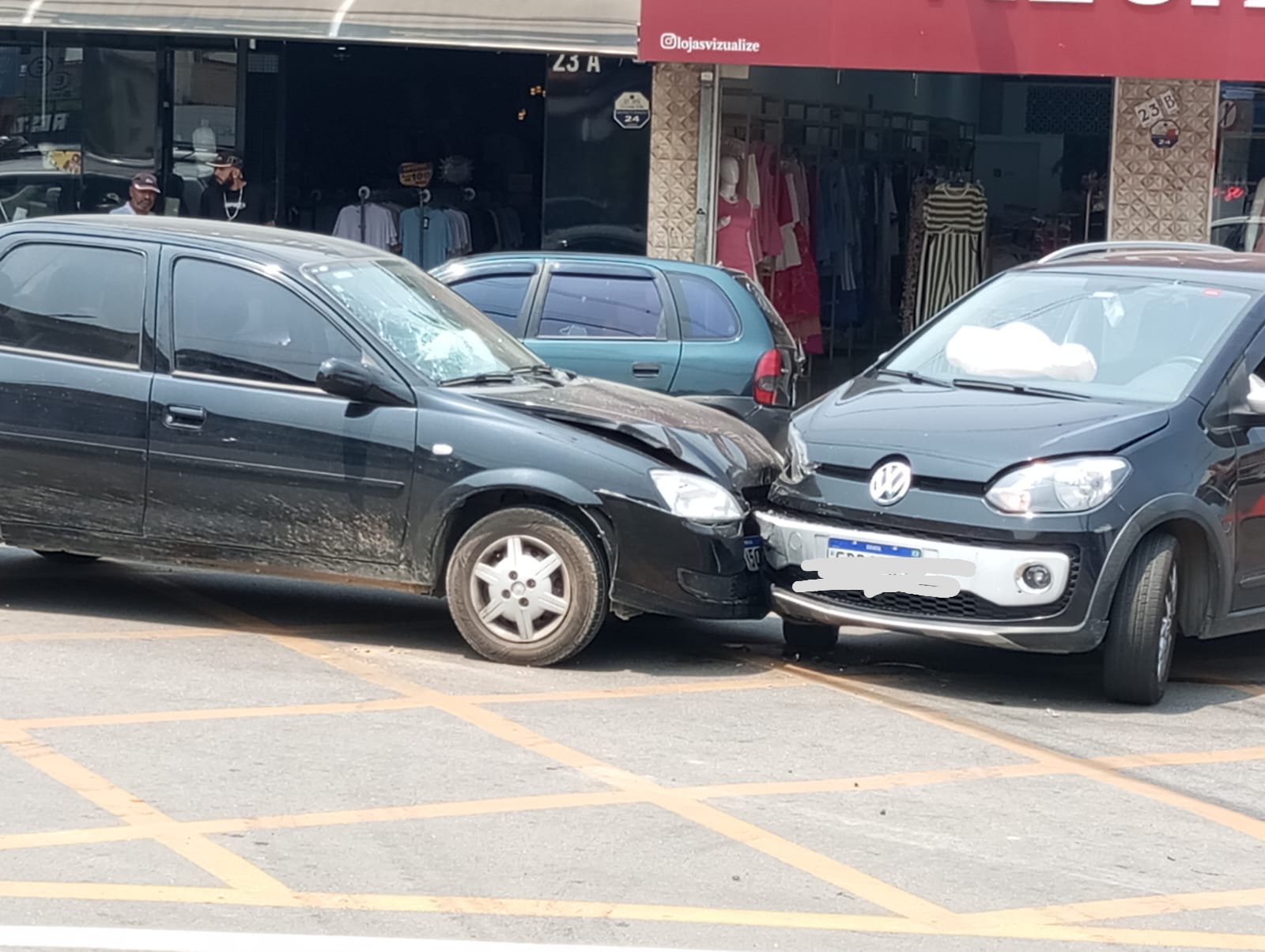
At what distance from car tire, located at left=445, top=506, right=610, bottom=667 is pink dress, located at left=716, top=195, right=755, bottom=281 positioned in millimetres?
8902

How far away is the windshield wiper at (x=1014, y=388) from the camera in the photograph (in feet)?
25.1

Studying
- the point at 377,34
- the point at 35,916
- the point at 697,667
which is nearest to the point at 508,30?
the point at 377,34

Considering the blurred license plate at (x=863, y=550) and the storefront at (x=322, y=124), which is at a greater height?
the storefront at (x=322, y=124)

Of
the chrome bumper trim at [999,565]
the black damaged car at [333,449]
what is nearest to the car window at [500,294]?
the black damaged car at [333,449]

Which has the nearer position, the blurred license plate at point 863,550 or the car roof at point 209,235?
the blurred license plate at point 863,550

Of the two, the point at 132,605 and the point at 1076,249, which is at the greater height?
the point at 1076,249

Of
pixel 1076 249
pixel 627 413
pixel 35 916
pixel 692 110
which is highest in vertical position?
pixel 692 110

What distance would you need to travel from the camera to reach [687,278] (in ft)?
38.3

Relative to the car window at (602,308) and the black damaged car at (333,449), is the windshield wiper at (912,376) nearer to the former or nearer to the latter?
the black damaged car at (333,449)

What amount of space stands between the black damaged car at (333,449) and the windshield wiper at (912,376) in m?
0.64

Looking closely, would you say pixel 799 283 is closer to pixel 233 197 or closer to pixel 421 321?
pixel 233 197

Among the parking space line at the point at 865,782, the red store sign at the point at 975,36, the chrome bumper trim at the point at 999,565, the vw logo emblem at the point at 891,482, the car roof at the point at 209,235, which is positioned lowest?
the parking space line at the point at 865,782

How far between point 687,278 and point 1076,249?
3114 mm

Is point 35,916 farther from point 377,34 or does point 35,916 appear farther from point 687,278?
point 377,34
